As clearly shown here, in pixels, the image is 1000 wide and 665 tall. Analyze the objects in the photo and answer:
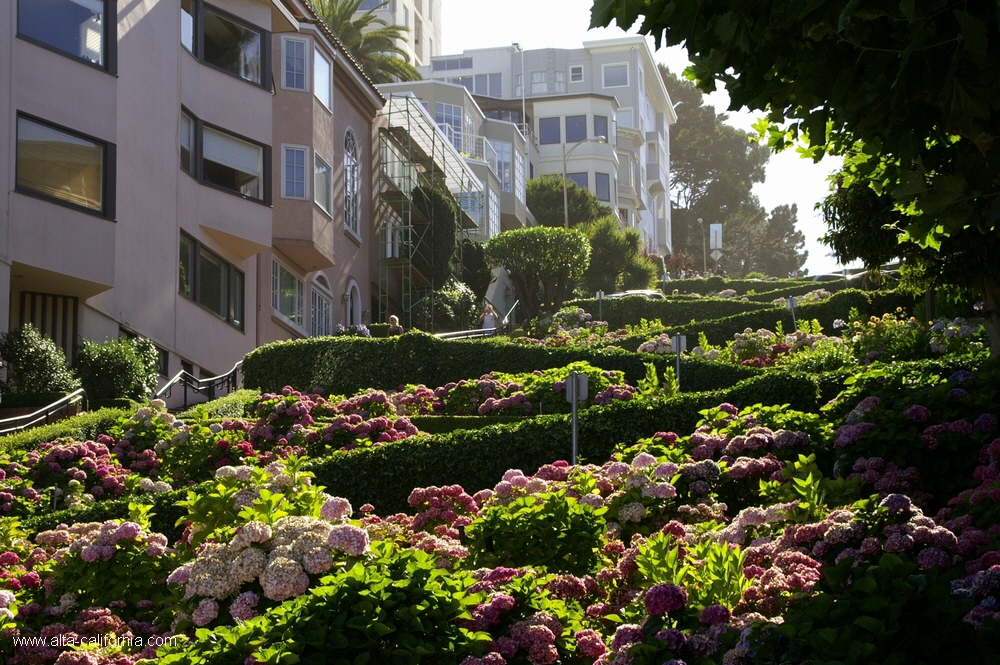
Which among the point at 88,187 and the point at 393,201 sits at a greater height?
the point at 393,201

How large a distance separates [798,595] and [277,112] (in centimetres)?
2373

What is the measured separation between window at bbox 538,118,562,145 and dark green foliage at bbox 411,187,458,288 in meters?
33.2

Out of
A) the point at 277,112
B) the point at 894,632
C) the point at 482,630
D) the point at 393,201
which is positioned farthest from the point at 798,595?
the point at 393,201

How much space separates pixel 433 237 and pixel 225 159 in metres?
11.6

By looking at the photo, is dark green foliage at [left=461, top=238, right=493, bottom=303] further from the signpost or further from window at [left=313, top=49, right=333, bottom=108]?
the signpost

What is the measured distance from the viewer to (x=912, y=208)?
7.55 metres

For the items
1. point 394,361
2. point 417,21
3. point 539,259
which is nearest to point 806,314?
point 394,361

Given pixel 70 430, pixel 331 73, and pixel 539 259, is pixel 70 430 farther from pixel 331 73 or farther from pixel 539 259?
pixel 539 259

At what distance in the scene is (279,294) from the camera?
27594 millimetres

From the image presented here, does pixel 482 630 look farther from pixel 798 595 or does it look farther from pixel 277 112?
pixel 277 112

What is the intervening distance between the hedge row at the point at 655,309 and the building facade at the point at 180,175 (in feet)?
24.5

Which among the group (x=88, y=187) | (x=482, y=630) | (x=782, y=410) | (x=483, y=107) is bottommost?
(x=482, y=630)

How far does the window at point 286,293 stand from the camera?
27234mm

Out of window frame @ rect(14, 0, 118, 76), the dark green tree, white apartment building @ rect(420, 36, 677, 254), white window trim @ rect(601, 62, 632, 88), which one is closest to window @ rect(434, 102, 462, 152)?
the dark green tree
